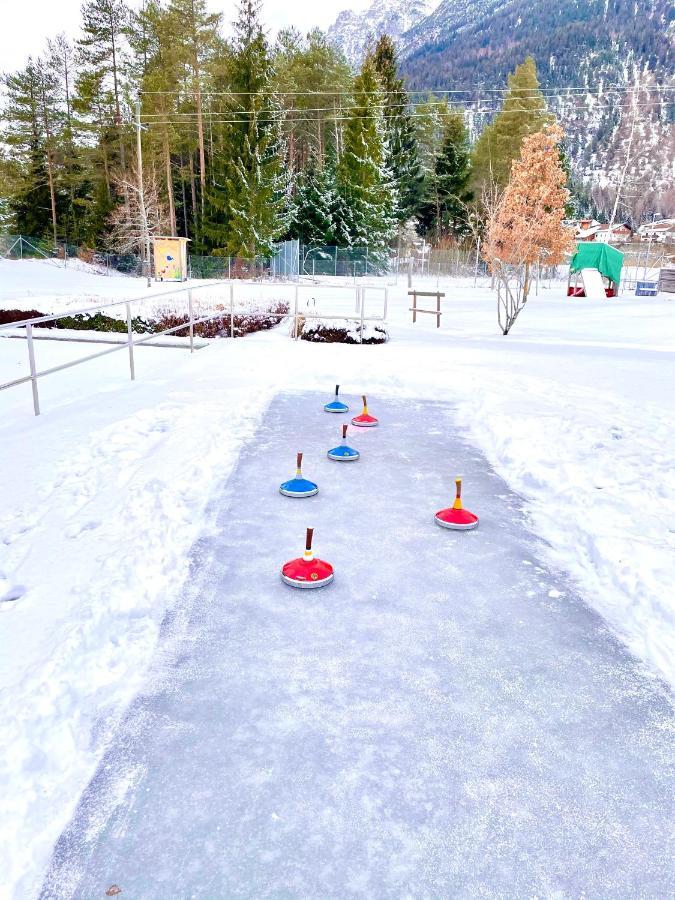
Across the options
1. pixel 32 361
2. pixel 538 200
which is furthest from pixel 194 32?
pixel 32 361

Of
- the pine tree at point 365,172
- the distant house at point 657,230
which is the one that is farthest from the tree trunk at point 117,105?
the distant house at point 657,230

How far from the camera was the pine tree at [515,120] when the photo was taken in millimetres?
53750

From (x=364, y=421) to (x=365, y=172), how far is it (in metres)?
43.2

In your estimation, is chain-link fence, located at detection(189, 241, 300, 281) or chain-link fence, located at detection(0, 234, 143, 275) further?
chain-link fence, located at detection(0, 234, 143, 275)

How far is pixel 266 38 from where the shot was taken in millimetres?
39656

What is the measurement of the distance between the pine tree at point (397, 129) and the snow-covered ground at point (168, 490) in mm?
41903

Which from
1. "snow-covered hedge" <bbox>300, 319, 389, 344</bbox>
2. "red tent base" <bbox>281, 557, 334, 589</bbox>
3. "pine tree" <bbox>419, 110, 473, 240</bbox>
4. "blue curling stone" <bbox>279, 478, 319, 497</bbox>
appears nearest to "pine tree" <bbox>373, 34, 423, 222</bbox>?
"pine tree" <bbox>419, 110, 473, 240</bbox>

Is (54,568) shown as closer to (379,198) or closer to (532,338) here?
(532,338)

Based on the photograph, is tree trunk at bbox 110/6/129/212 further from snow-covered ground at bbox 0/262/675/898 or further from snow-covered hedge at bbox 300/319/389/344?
snow-covered ground at bbox 0/262/675/898

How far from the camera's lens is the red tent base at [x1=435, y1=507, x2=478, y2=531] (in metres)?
5.15

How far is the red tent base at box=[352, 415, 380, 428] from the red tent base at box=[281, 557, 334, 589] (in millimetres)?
3820

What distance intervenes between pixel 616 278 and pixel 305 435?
30.0 metres

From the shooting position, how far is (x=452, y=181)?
54688mm

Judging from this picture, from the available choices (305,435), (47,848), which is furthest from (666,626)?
(305,435)
